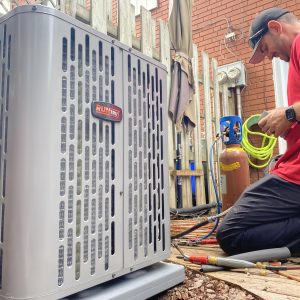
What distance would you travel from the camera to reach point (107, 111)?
0.85m

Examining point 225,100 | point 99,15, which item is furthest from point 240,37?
point 99,15

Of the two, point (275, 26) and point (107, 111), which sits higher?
point (275, 26)

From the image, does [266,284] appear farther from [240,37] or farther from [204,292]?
[240,37]

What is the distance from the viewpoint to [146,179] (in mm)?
981

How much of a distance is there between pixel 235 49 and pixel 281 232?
12.6 ft

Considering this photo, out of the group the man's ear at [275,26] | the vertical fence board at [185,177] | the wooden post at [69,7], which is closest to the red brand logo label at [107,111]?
the man's ear at [275,26]

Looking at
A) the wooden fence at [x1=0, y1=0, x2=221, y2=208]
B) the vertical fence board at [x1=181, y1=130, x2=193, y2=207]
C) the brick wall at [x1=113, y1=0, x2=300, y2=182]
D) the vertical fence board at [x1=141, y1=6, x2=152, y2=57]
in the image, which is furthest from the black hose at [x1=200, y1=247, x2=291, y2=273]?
the brick wall at [x1=113, y1=0, x2=300, y2=182]

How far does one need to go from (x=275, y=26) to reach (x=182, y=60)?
1663 millimetres

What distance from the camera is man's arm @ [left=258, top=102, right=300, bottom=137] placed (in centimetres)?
160

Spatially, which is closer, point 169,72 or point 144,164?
point 144,164

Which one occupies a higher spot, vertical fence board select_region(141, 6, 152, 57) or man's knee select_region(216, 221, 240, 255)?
vertical fence board select_region(141, 6, 152, 57)

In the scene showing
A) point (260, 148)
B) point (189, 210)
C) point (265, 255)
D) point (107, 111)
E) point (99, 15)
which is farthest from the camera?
point (260, 148)

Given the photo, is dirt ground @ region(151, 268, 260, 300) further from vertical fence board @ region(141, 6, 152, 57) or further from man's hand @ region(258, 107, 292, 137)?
vertical fence board @ region(141, 6, 152, 57)

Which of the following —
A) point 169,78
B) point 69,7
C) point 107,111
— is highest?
point 69,7
